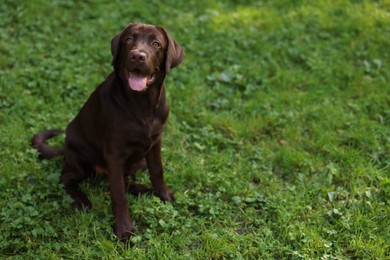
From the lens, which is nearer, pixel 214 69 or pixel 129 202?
pixel 129 202

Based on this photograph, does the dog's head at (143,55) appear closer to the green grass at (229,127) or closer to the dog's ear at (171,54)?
the dog's ear at (171,54)

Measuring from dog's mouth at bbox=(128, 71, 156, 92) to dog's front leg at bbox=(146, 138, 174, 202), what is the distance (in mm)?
666

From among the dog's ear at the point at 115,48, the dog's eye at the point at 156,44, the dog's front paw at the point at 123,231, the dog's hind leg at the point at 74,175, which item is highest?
the dog's eye at the point at 156,44

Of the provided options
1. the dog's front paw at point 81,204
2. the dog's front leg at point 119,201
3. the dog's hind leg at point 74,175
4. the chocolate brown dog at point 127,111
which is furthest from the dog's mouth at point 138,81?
the dog's front paw at point 81,204

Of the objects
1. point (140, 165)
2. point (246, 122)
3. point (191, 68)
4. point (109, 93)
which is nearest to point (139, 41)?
point (109, 93)

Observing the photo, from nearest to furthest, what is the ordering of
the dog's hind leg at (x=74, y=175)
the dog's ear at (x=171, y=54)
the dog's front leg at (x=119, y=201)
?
the dog's ear at (x=171, y=54) → the dog's front leg at (x=119, y=201) → the dog's hind leg at (x=74, y=175)

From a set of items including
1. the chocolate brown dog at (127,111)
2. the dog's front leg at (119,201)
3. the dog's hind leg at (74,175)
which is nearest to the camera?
the chocolate brown dog at (127,111)

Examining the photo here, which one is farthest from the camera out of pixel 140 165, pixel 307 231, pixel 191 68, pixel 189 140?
pixel 191 68

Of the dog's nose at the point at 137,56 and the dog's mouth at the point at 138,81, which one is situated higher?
the dog's nose at the point at 137,56

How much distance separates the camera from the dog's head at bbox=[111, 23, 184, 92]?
3432 mm

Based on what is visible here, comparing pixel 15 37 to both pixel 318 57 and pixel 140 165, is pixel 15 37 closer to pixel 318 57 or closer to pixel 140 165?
pixel 140 165

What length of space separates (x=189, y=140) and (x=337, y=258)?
1.80m

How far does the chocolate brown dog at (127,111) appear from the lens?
11.5 feet

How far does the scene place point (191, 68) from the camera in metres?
5.87
